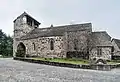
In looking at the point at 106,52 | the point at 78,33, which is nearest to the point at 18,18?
the point at 78,33

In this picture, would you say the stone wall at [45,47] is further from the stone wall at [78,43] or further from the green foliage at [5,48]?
the green foliage at [5,48]

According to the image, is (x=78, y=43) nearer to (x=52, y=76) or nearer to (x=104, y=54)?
(x=104, y=54)

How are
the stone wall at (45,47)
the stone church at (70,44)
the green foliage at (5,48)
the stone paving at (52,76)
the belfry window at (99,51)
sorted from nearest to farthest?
the stone paving at (52,76) → the belfry window at (99,51) → the stone church at (70,44) → the stone wall at (45,47) → the green foliage at (5,48)

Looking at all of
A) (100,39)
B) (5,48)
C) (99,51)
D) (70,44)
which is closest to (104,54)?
(99,51)

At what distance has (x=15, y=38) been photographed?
47656 mm

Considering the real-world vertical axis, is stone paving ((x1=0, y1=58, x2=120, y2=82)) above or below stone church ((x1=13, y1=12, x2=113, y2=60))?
below

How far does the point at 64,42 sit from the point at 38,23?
1728 cm

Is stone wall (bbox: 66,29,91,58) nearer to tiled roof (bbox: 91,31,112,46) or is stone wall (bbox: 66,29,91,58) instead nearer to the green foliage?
tiled roof (bbox: 91,31,112,46)

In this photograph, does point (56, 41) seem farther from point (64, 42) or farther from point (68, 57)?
point (68, 57)

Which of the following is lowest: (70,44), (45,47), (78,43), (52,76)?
(52,76)

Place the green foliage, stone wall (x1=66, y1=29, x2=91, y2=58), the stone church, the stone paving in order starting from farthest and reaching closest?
the green foliage → stone wall (x1=66, y1=29, x2=91, y2=58) → the stone church → the stone paving

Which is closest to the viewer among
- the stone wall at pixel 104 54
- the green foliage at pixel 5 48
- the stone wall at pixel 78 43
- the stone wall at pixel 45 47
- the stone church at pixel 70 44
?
the stone wall at pixel 104 54

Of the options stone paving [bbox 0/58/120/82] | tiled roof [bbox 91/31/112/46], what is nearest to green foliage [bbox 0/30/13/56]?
tiled roof [bbox 91/31/112/46]

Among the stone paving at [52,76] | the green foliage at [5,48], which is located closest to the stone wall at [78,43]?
the stone paving at [52,76]
